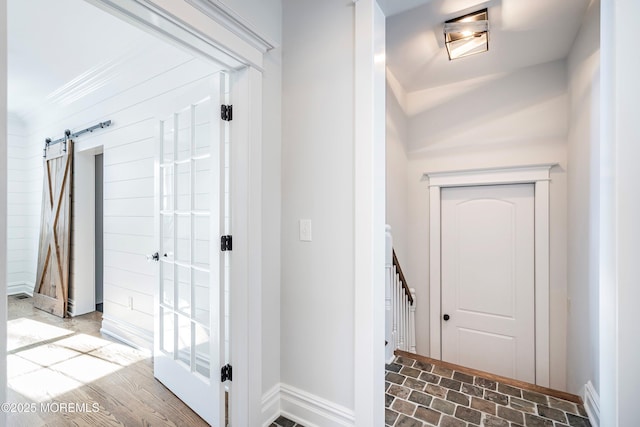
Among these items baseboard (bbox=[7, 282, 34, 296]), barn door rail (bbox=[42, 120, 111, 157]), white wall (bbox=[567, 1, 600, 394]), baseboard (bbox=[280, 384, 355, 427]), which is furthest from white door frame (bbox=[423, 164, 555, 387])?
baseboard (bbox=[7, 282, 34, 296])

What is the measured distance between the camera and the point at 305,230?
1662 millimetres

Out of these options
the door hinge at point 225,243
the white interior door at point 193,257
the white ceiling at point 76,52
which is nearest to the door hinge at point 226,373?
the white interior door at point 193,257

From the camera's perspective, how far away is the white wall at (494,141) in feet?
8.91

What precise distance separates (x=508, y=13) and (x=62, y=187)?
487 centimetres

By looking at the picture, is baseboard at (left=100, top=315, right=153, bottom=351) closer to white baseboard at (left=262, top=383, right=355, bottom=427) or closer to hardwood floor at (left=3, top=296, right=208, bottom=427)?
hardwood floor at (left=3, top=296, right=208, bottom=427)

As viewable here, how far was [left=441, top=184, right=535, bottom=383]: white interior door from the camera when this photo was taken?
114 inches

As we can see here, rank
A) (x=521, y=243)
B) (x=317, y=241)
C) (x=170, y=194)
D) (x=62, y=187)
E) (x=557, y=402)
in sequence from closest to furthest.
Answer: (x=317, y=241) < (x=557, y=402) < (x=170, y=194) < (x=521, y=243) < (x=62, y=187)

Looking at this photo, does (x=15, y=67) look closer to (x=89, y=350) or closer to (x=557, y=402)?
(x=89, y=350)

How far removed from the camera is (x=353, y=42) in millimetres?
1502

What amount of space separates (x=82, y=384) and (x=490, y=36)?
13.3 ft

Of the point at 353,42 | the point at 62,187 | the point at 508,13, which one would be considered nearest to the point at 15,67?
the point at 62,187

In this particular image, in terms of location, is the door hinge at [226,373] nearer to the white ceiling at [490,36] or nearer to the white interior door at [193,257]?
the white interior door at [193,257]

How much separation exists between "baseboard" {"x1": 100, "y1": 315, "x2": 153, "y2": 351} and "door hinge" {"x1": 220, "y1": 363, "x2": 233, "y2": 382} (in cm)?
147

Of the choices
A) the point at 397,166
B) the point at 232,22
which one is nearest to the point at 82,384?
the point at 232,22
